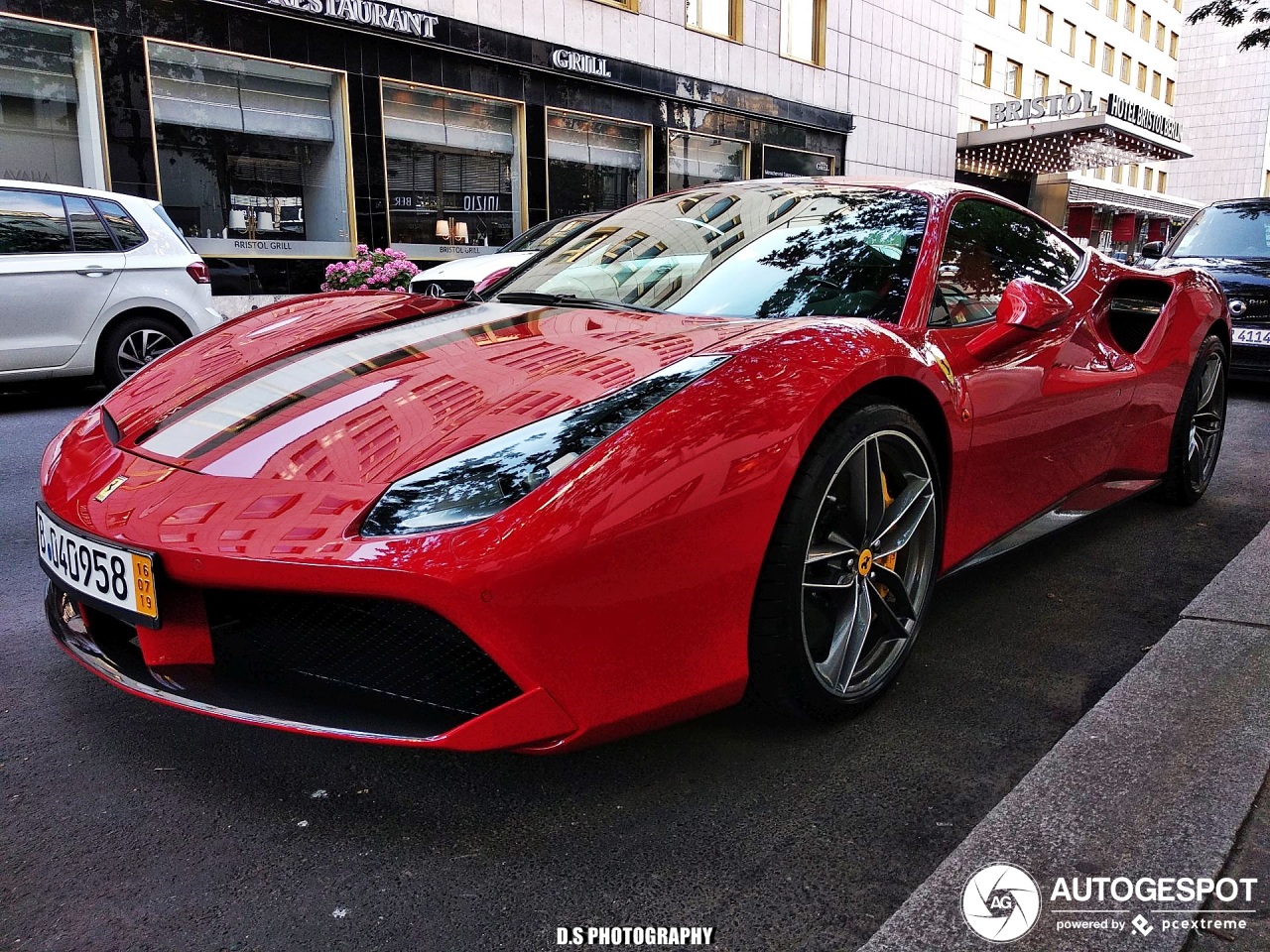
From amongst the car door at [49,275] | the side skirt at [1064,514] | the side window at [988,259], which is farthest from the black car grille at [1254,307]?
the car door at [49,275]

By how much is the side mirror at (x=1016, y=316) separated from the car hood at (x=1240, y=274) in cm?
535

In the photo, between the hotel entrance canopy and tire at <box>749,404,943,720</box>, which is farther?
the hotel entrance canopy

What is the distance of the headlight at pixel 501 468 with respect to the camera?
156 centimetres

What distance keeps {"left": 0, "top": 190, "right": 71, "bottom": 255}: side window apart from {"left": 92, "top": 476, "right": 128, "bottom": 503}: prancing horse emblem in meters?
5.36

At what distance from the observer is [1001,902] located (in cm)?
151

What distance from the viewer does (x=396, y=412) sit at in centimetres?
186

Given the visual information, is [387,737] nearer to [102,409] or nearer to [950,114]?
[102,409]

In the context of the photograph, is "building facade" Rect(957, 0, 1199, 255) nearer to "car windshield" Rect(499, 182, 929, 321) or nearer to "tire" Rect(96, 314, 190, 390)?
"tire" Rect(96, 314, 190, 390)

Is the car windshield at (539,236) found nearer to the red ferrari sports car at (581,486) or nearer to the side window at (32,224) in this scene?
the side window at (32,224)

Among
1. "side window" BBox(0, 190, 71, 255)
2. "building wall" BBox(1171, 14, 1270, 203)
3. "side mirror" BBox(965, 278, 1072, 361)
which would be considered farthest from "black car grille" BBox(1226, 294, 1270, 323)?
"building wall" BBox(1171, 14, 1270, 203)

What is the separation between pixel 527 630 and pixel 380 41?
42.0 feet

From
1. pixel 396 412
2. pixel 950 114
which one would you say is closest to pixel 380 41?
pixel 396 412

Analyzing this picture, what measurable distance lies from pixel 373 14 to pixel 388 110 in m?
1.17

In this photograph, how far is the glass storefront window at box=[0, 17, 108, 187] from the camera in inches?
384
